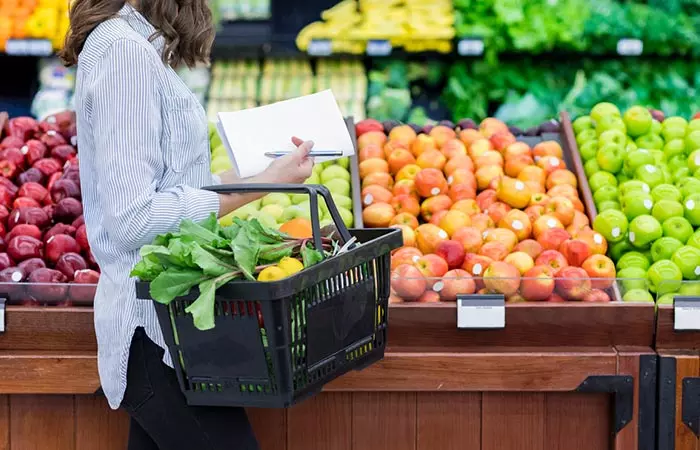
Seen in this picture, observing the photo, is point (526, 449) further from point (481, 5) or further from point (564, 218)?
point (481, 5)

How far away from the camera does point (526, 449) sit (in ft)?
7.81

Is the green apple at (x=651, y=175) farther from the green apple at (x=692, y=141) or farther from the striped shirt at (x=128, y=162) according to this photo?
the striped shirt at (x=128, y=162)

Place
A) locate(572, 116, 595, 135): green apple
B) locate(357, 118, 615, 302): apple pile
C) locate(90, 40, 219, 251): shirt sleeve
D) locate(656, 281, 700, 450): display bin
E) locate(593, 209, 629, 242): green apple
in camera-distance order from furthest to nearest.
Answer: locate(572, 116, 595, 135): green apple, locate(593, 209, 629, 242): green apple, locate(357, 118, 615, 302): apple pile, locate(656, 281, 700, 450): display bin, locate(90, 40, 219, 251): shirt sleeve

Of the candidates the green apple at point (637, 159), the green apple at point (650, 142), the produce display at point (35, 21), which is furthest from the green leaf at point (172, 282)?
the produce display at point (35, 21)

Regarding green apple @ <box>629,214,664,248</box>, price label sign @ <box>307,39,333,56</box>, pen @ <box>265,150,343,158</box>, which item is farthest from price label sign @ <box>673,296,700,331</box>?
price label sign @ <box>307,39,333,56</box>

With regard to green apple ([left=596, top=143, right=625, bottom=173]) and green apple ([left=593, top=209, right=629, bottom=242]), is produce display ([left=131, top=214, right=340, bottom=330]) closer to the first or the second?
green apple ([left=593, top=209, right=629, bottom=242])

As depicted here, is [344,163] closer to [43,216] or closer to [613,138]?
[613,138]

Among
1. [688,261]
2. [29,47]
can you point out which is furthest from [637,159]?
[29,47]

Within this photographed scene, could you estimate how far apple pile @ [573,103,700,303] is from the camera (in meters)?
2.77

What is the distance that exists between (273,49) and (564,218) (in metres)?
2.31

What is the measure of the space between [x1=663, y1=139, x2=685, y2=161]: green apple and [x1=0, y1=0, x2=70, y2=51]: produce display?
2768 millimetres

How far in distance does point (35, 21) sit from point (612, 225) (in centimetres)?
303

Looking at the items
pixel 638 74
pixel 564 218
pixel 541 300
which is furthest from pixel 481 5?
pixel 541 300

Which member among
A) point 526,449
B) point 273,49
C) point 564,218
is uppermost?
point 273,49
